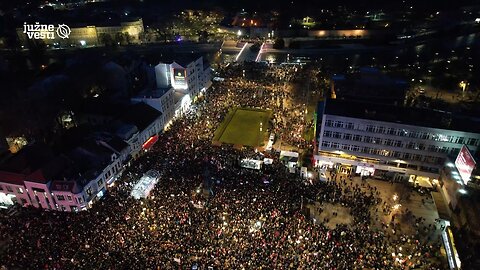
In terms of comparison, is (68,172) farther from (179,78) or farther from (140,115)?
(179,78)

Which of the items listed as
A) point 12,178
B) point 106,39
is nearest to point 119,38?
point 106,39

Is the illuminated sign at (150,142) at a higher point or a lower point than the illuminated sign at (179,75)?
lower

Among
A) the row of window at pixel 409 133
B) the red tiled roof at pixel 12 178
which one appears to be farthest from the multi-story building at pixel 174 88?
the row of window at pixel 409 133

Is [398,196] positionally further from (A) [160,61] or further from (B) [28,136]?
(B) [28,136]

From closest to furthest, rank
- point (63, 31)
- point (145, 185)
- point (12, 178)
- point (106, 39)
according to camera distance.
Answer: point (12, 178), point (145, 185), point (63, 31), point (106, 39)

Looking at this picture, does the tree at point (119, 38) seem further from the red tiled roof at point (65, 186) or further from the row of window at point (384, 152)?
the row of window at point (384, 152)

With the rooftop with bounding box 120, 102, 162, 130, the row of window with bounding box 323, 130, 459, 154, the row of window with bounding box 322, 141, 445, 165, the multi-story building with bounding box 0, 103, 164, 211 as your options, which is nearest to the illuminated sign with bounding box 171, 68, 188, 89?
the rooftop with bounding box 120, 102, 162, 130
